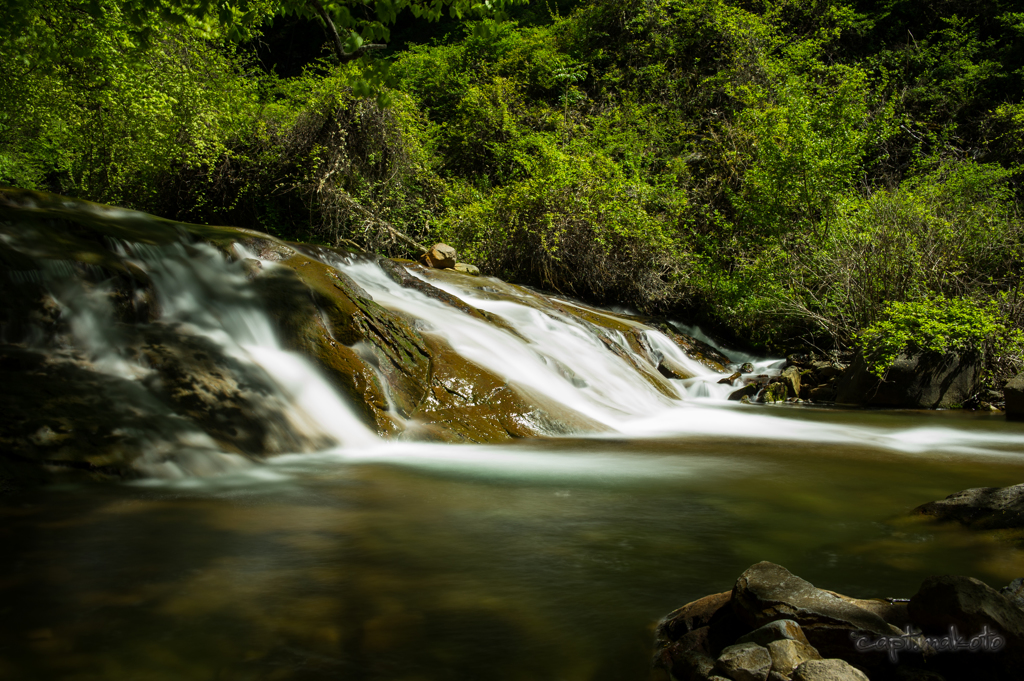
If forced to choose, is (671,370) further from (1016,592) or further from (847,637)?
(847,637)

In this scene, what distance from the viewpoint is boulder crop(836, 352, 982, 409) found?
10.2m

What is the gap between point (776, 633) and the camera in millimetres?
2061

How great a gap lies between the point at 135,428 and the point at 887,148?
22.7 meters

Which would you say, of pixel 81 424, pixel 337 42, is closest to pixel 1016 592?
pixel 81 424

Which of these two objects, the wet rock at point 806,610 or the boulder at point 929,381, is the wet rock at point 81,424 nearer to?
the wet rock at point 806,610

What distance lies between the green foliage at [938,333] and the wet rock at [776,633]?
29.5ft

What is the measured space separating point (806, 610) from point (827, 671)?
1.03 ft

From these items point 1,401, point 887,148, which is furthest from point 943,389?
point 887,148

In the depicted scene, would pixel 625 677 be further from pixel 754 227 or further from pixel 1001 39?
pixel 1001 39

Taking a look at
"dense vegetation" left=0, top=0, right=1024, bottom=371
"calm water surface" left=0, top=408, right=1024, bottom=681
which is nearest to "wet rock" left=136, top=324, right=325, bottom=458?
"calm water surface" left=0, top=408, right=1024, bottom=681

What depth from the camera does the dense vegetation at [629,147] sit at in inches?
484

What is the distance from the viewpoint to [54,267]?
20.0 feet

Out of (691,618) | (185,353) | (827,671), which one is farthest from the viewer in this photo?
(185,353)

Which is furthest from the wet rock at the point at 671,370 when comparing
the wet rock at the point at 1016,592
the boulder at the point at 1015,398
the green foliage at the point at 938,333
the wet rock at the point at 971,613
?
the wet rock at the point at 971,613
